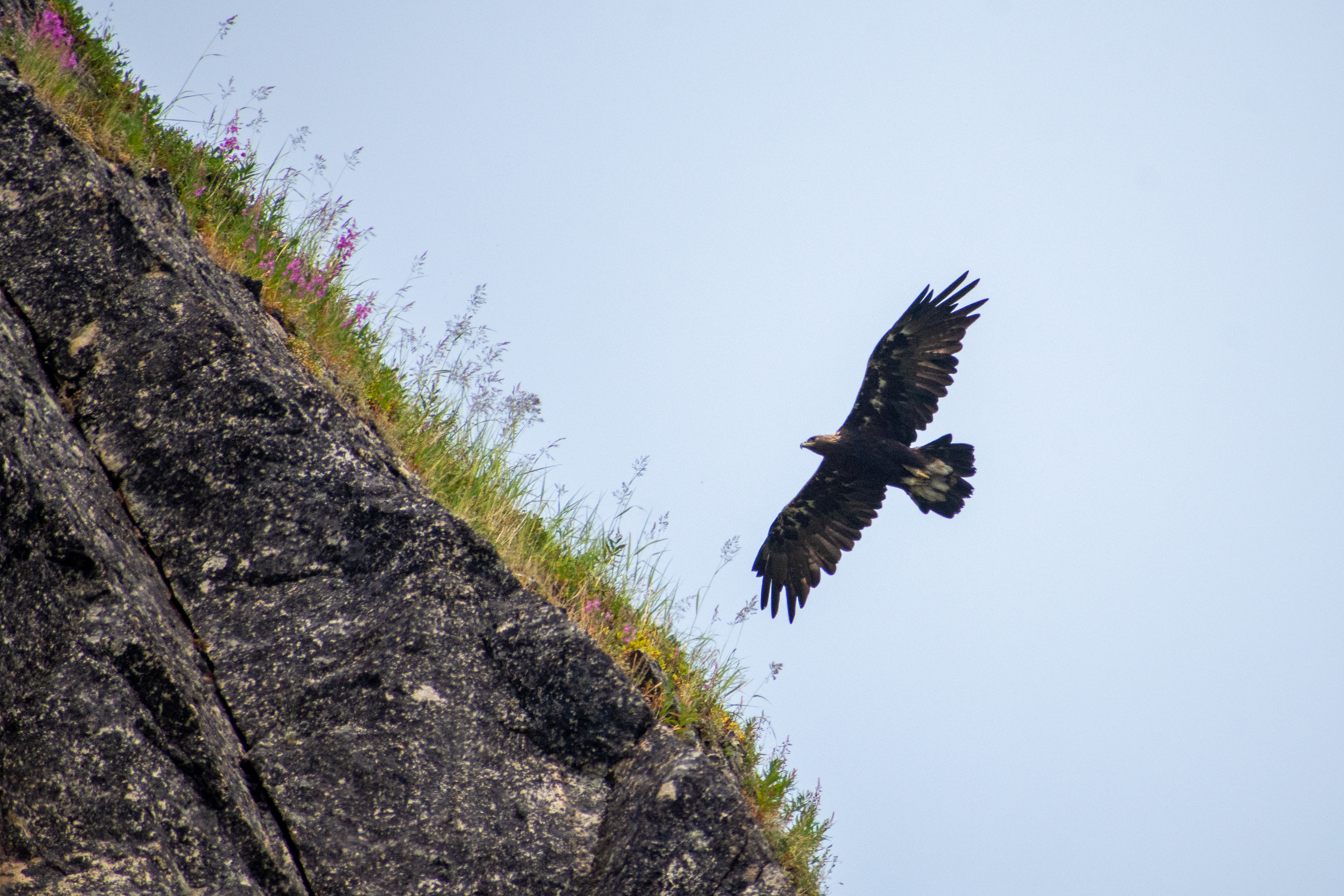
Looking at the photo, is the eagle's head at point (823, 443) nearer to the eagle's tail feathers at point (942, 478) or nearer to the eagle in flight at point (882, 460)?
the eagle in flight at point (882, 460)

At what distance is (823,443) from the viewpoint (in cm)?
959

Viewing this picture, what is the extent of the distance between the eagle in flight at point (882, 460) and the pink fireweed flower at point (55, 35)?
6.61 metres

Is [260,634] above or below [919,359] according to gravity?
below

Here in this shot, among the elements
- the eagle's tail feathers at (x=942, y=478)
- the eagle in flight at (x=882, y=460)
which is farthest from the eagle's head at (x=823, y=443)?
the eagle's tail feathers at (x=942, y=478)

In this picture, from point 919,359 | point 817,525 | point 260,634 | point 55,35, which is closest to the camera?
point 260,634

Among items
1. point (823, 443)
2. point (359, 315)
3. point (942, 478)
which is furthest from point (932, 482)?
point (359, 315)

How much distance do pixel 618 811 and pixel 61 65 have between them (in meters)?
4.68

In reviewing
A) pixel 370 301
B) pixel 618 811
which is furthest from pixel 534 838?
pixel 370 301

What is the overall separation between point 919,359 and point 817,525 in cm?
197

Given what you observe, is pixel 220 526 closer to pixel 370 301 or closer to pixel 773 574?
pixel 370 301

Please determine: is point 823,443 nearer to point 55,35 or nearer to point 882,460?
point 882,460

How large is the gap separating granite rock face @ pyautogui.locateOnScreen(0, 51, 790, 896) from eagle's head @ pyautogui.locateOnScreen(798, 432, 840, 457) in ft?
18.4

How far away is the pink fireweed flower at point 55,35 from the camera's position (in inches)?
208

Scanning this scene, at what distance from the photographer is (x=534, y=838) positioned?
3.91m
